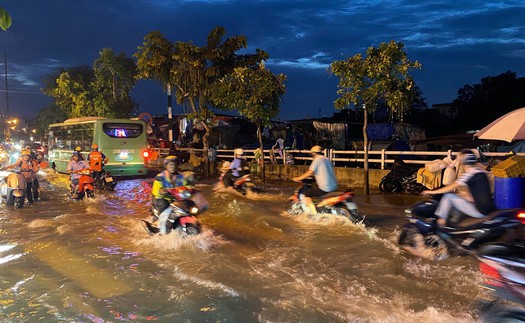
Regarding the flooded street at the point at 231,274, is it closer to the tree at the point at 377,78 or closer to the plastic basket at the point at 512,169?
the plastic basket at the point at 512,169

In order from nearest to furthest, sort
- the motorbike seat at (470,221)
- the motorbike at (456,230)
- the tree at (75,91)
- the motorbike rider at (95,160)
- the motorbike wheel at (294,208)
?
the motorbike at (456,230) → the motorbike seat at (470,221) → the motorbike wheel at (294,208) → the motorbike rider at (95,160) → the tree at (75,91)

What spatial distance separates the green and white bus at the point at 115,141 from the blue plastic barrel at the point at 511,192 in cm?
1421

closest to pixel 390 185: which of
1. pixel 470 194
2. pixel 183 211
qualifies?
pixel 470 194

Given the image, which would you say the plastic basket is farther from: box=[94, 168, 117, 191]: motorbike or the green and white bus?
the green and white bus

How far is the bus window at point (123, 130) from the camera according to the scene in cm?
1673

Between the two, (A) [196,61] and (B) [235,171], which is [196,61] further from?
(B) [235,171]

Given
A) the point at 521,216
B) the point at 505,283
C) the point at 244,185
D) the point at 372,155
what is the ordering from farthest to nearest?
the point at 372,155, the point at 244,185, the point at 521,216, the point at 505,283

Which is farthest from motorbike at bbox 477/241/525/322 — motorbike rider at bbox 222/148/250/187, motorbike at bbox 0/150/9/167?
motorbike at bbox 0/150/9/167

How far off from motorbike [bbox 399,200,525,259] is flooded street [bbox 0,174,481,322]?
0.97ft

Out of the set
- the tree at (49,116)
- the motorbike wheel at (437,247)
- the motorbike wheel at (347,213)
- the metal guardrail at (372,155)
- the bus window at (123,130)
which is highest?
the tree at (49,116)

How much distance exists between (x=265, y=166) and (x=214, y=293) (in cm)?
1328

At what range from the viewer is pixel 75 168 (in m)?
11.5

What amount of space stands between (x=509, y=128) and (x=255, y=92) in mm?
8772

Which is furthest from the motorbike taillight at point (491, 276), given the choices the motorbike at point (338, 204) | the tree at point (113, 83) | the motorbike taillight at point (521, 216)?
the tree at point (113, 83)
